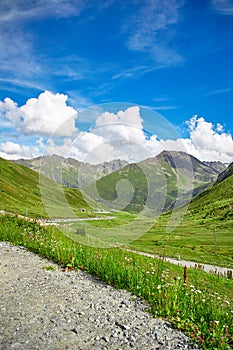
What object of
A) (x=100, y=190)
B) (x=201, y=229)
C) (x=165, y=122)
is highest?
(x=165, y=122)

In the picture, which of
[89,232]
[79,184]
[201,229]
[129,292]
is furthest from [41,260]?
[201,229]

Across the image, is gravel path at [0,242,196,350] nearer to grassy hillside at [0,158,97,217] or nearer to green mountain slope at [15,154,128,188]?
green mountain slope at [15,154,128,188]

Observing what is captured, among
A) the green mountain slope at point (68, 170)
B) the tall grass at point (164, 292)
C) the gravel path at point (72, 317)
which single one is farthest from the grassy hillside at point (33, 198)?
the gravel path at point (72, 317)

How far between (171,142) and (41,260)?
8.20 m

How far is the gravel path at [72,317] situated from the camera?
7.61 m

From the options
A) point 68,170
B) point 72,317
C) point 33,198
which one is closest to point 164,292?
point 72,317

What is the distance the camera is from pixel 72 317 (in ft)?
29.5

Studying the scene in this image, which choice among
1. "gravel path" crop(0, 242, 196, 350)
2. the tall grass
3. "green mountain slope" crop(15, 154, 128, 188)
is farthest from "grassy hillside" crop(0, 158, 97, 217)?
"gravel path" crop(0, 242, 196, 350)

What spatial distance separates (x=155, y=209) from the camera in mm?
15320

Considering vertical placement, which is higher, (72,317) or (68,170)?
(68,170)

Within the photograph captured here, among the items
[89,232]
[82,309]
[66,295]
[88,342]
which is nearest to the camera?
[88,342]

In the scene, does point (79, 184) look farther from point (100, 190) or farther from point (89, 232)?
point (89, 232)

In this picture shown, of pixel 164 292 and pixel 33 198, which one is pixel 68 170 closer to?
pixel 164 292

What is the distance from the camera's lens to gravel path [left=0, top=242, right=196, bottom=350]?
7614 millimetres
